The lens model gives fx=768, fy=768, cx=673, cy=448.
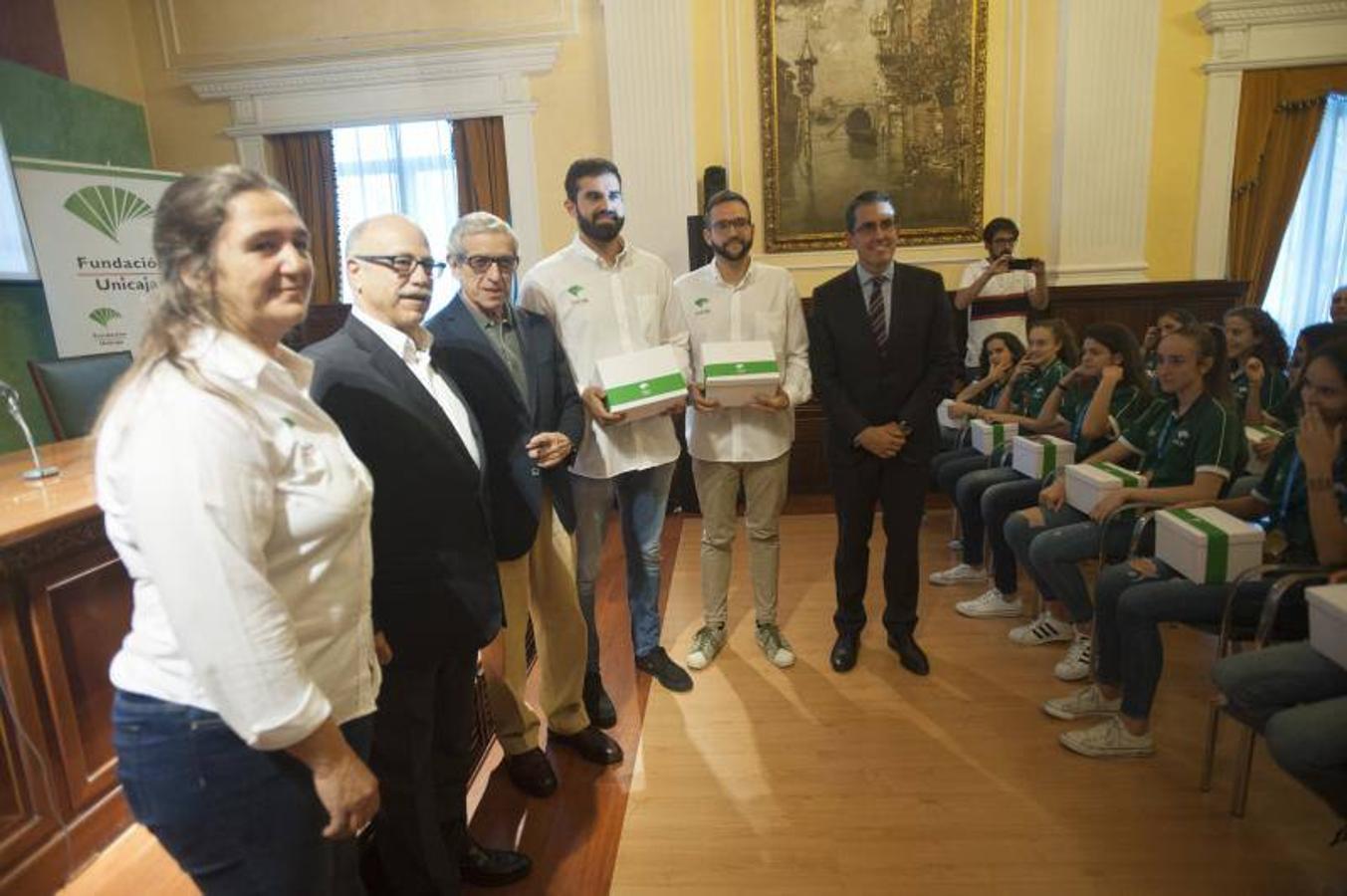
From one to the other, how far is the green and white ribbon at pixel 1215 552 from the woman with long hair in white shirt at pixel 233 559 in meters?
1.95

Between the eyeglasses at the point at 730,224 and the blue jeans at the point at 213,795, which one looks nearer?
the blue jeans at the point at 213,795

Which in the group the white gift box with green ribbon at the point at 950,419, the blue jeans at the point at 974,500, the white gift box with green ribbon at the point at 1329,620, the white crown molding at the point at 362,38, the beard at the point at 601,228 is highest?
the white crown molding at the point at 362,38

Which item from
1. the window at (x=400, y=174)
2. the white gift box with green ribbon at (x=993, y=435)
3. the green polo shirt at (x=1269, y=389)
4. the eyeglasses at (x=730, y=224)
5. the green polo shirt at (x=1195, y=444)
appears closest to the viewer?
the green polo shirt at (x=1195, y=444)

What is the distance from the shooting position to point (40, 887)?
1795 millimetres

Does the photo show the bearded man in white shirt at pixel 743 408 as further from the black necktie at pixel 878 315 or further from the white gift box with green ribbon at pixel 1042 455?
the white gift box with green ribbon at pixel 1042 455

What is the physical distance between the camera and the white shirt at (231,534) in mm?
808

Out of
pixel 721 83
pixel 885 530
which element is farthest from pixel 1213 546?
pixel 721 83

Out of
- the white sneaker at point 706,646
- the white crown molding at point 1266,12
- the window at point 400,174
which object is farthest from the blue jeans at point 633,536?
the white crown molding at point 1266,12

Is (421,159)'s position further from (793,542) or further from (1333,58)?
(1333,58)

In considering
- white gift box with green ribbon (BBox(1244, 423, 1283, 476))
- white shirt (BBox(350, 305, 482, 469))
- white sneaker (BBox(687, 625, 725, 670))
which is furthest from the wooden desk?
white gift box with green ribbon (BBox(1244, 423, 1283, 476))

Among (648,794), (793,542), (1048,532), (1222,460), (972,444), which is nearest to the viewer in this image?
(648,794)

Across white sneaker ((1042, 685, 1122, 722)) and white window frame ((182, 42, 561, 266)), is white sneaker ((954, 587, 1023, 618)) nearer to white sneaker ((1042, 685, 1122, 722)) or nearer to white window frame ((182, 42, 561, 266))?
white sneaker ((1042, 685, 1122, 722))

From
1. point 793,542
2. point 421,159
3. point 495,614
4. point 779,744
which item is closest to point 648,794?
point 779,744

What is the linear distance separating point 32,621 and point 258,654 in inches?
57.8
